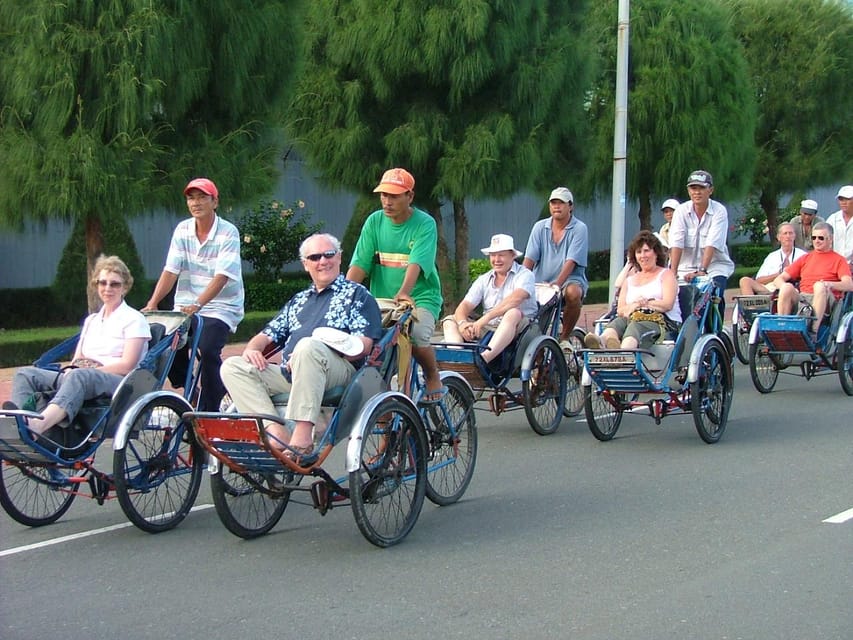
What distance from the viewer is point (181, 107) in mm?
15094

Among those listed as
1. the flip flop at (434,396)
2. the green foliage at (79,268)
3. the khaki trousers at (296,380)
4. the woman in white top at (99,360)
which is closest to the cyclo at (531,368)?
the flip flop at (434,396)

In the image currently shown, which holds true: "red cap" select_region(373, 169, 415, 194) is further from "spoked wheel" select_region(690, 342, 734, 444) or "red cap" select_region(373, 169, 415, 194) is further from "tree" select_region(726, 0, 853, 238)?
"tree" select_region(726, 0, 853, 238)

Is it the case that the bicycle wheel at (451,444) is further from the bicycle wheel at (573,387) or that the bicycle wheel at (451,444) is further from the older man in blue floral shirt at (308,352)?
the bicycle wheel at (573,387)

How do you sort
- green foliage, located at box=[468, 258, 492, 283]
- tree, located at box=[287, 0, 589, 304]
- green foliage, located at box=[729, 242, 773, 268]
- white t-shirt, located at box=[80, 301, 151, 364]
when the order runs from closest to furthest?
white t-shirt, located at box=[80, 301, 151, 364] < tree, located at box=[287, 0, 589, 304] < green foliage, located at box=[468, 258, 492, 283] < green foliage, located at box=[729, 242, 773, 268]

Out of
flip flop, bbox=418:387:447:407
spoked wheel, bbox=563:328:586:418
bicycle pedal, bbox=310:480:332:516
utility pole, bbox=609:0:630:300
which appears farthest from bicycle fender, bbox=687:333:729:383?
utility pole, bbox=609:0:630:300

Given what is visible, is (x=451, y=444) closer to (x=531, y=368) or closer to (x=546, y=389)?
(x=531, y=368)

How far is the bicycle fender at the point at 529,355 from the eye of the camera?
9.77 meters

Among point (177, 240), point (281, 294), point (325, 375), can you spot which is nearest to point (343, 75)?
point (281, 294)

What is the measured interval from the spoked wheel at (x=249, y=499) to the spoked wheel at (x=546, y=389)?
→ 3253 millimetres

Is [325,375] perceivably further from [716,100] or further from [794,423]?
[716,100]

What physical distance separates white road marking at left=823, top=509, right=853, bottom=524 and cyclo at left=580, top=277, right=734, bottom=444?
83.2 inches

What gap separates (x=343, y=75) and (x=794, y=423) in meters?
10.8

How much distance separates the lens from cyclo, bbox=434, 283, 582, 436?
9711 mm

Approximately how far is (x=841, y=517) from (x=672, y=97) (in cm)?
1879
